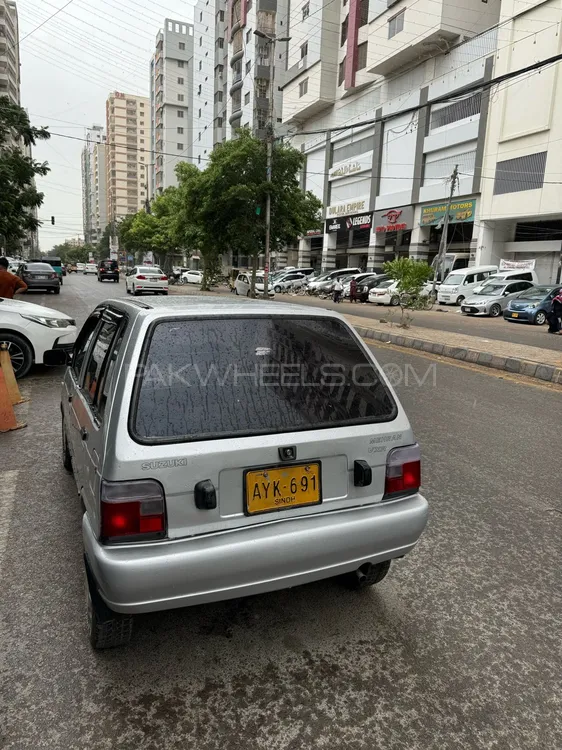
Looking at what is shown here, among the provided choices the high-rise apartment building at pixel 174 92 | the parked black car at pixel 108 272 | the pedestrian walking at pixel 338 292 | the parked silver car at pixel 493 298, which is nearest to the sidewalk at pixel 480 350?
the parked silver car at pixel 493 298

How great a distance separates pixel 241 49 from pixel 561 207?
46.1 m

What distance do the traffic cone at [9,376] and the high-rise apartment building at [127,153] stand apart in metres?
135

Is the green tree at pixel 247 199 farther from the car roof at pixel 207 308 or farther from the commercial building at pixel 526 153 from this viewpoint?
the car roof at pixel 207 308

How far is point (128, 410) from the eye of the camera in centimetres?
203

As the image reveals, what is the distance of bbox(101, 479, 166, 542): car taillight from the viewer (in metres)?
1.94

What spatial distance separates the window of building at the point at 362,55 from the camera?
137 ft

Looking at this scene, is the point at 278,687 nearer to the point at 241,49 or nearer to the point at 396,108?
the point at 396,108

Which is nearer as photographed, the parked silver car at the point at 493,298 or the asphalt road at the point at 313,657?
the asphalt road at the point at 313,657

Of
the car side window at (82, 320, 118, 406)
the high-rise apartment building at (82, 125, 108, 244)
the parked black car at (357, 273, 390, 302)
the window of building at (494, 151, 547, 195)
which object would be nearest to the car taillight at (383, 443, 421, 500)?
the car side window at (82, 320, 118, 406)

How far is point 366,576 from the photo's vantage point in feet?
8.57

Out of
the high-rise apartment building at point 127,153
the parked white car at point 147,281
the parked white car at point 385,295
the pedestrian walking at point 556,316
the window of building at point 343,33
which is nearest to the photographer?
the pedestrian walking at point 556,316

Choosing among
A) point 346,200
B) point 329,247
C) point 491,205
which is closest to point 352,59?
point 346,200

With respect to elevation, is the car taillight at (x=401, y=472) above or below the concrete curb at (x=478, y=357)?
above

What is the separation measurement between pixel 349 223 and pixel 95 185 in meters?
135
